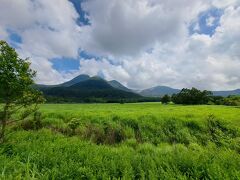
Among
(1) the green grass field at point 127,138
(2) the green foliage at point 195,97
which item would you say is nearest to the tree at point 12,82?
(1) the green grass field at point 127,138

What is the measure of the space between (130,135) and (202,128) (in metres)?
6.61

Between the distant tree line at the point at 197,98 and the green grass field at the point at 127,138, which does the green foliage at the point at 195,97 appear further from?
the green grass field at the point at 127,138

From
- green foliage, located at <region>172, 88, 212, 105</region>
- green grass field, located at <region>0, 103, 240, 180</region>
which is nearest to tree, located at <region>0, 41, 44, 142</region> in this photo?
green grass field, located at <region>0, 103, 240, 180</region>

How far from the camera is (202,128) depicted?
18.4 meters

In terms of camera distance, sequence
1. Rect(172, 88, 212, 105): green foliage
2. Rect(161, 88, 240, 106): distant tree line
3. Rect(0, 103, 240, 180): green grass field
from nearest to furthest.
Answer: Rect(0, 103, 240, 180): green grass field < Rect(161, 88, 240, 106): distant tree line < Rect(172, 88, 212, 105): green foliage

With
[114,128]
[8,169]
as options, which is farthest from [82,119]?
[8,169]

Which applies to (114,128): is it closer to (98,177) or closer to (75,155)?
(75,155)

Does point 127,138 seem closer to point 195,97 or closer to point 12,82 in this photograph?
point 12,82

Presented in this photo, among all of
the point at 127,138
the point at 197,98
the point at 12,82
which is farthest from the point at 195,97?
the point at 12,82

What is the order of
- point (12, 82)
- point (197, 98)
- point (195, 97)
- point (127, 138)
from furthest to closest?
1. point (195, 97)
2. point (197, 98)
3. point (127, 138)
4. point (12, 82)

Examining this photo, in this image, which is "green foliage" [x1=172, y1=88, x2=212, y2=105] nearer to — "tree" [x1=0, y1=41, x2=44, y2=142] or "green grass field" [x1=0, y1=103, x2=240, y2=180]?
"green grass field" [x1=0, y1=103, x2=240, y2=180]

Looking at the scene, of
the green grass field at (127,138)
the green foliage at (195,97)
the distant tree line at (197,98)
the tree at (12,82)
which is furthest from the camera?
the green foliage at (195,97)

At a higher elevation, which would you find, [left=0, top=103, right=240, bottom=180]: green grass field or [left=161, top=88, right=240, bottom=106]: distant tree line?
[left=161, top=88, right=240, bottom=106]: distant tree line

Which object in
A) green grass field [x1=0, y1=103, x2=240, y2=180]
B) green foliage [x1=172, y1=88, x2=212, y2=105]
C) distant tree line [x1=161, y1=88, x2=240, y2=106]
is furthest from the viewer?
green foliage [x1=172, y1=88, x2=212, y2=105]
